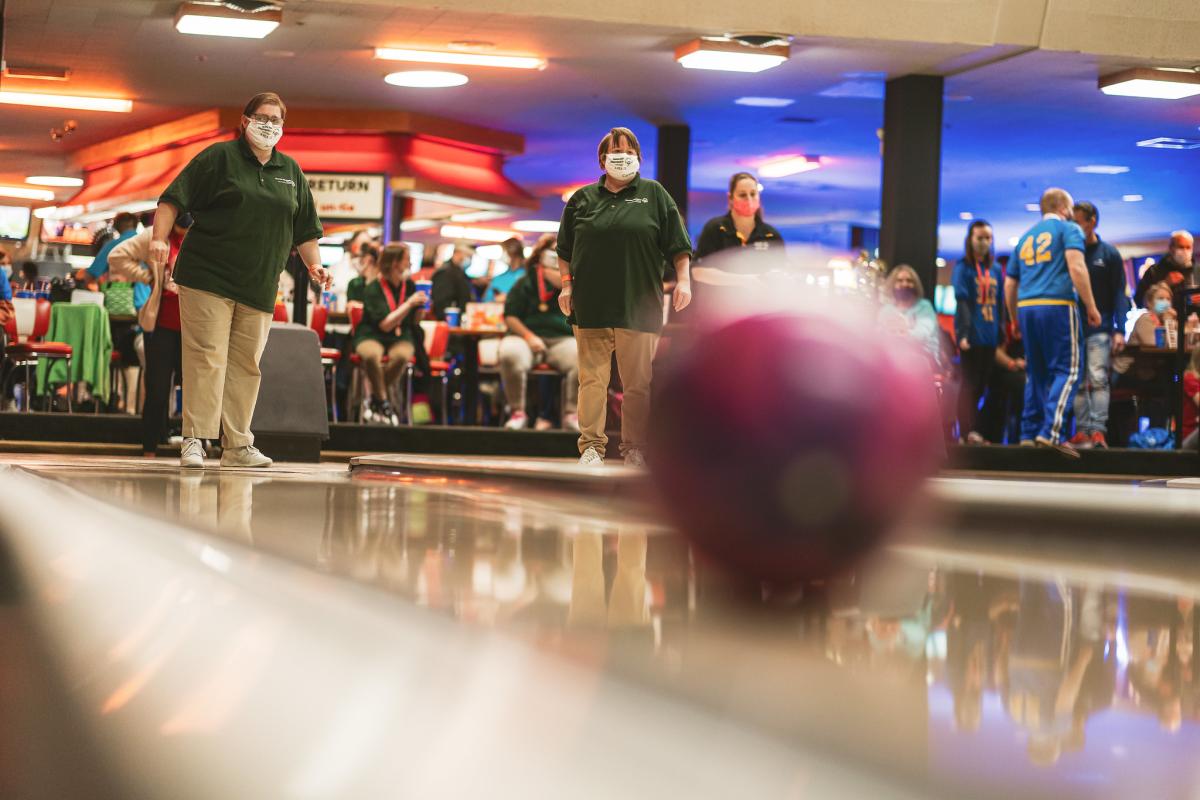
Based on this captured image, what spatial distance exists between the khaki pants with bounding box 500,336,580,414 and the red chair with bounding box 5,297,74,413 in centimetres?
332

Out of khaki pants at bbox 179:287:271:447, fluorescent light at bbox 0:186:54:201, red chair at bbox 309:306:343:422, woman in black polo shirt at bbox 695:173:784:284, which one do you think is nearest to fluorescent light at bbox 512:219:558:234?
fluorescent light at bbox 0:186:54:201

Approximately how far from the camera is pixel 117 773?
811 millimetres

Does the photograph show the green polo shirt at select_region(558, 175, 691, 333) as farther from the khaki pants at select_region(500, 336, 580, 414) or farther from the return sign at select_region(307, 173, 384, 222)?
the return sign at select_region(307, 173, 384, 222)

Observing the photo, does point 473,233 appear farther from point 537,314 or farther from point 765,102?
point 537,314

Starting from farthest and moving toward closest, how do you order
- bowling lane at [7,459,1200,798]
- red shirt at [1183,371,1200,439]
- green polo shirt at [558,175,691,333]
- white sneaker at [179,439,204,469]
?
red shirt at [1183,371,1200,439]
green polo shirt at [558,175,691,333]
white sneaker at [179,439,204,469]
bowling lane at [7,459,1200,798]

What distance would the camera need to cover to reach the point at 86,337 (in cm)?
991

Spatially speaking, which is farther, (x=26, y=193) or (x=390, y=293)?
(x=26, y=193)

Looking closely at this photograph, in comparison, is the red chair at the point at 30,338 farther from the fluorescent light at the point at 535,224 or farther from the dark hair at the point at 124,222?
the fluorescent light at the point at 535,224

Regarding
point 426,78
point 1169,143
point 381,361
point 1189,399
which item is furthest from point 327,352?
point 1169,143

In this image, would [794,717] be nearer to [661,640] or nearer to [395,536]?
[661,640]

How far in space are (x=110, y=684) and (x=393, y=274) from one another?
8.79m

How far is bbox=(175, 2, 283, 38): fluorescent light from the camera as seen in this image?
989 centimetres

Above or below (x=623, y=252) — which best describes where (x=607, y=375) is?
below

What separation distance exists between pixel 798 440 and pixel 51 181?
2068 cm
